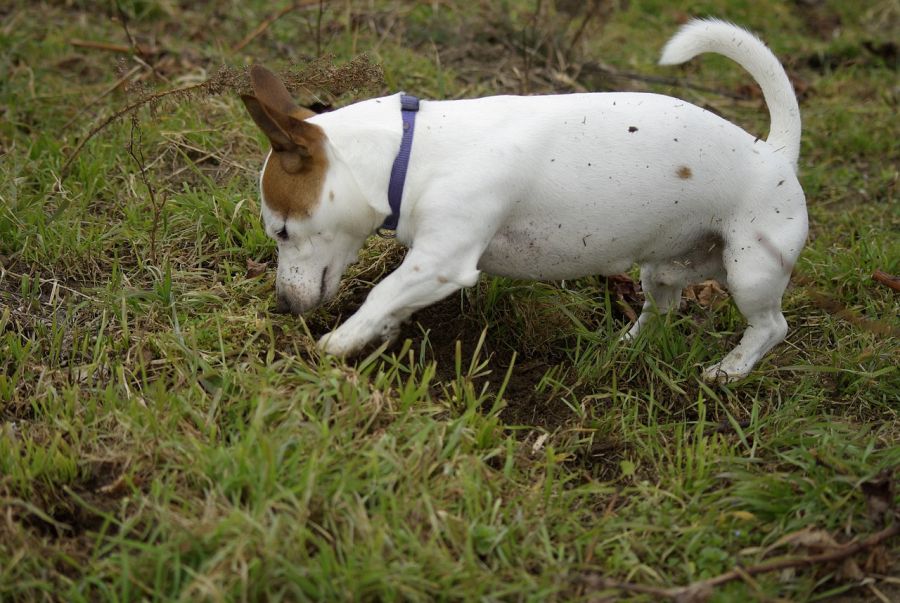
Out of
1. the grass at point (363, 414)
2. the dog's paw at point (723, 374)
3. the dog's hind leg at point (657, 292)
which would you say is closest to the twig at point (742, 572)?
the grass at point (363, 414)

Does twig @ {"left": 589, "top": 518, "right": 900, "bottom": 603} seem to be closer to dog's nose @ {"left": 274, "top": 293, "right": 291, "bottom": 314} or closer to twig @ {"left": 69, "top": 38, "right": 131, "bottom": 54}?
dog's nose @ {"left": 274, "top": 293, "right": 291, "bottom": 314}

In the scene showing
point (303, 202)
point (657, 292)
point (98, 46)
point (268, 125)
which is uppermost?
point (268, 125)

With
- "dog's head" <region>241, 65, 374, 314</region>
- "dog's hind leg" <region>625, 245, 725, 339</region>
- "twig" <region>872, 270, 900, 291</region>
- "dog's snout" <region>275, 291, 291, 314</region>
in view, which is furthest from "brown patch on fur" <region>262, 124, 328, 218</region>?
"twig" <region>872, 270, 900, 291</region>

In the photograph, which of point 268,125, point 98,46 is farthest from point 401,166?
point 98,46

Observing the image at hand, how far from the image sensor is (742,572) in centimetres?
243

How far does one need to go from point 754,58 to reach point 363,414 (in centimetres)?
185

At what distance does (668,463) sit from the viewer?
9.69ft

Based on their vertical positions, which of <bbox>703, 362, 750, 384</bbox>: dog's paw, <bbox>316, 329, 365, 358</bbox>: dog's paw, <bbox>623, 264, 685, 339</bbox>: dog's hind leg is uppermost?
<bbox>316, 329, 365, 358</bbox>: dog's paw

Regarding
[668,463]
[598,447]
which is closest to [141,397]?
[598,447]

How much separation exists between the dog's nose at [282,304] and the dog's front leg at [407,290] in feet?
0.70

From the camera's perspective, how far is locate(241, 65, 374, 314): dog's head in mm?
2822

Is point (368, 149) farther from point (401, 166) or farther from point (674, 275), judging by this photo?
point (674, 275)

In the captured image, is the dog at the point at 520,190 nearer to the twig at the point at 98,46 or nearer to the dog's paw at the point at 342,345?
the dog's paw at the point at 342,345

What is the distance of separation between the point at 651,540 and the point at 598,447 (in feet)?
1.51
